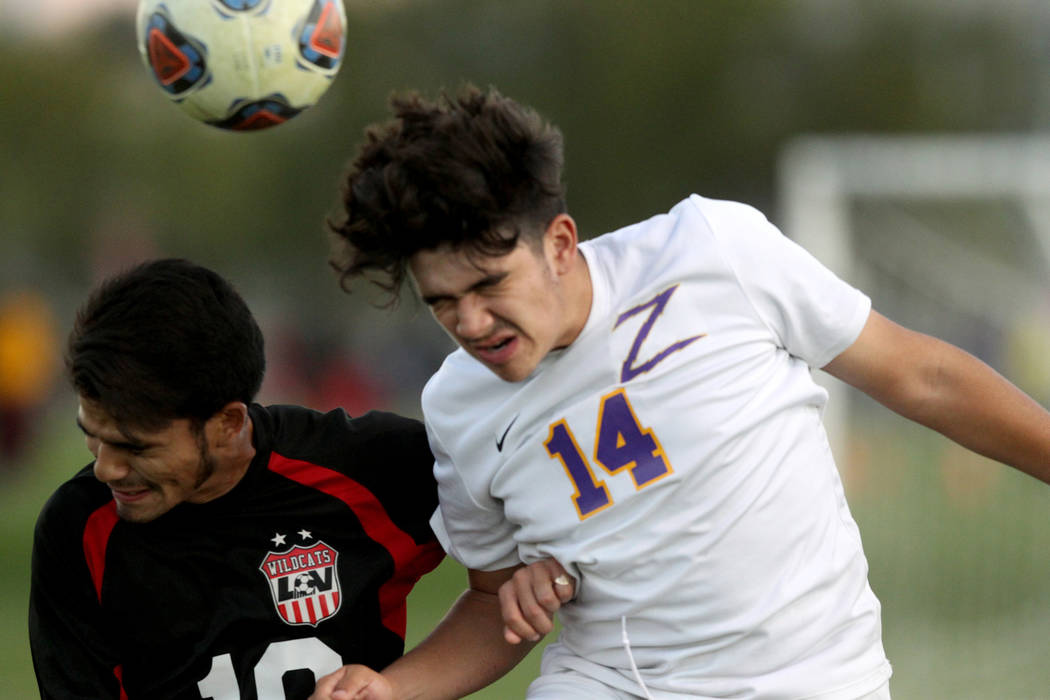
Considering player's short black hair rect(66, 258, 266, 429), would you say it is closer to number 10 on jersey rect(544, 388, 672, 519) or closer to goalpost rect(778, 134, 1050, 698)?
number 10 on jersey rect(544, 388, 672, 519)

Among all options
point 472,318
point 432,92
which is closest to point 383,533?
point 472,318

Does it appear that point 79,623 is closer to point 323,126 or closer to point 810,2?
point 323,126

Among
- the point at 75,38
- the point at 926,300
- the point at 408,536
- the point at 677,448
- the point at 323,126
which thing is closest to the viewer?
the point at 677,448

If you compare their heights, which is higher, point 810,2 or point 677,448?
point 810,2

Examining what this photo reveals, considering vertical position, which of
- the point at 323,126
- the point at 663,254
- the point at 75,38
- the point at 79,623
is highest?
the point at 75,38

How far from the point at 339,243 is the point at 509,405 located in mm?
570

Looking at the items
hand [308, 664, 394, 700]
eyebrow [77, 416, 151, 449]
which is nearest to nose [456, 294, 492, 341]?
eyebrow [77, 416, 151, 449]

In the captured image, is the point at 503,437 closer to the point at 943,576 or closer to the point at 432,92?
the point at 943,576

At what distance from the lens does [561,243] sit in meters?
3.25

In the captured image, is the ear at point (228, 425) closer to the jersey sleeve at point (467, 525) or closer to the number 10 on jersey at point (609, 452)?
the jersey sleeve at point (467, 525)

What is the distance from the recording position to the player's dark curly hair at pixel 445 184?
3.05m

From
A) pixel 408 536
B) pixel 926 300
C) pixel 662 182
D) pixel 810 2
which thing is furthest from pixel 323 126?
pixel 408 536

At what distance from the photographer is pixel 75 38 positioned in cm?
3219

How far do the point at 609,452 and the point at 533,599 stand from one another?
389 mm
